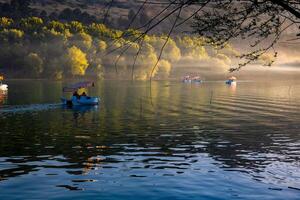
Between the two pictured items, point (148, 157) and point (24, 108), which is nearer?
point (148, 157)

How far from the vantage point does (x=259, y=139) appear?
50094mm

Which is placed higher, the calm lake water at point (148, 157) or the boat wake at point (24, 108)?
the boat wake at point (24, 108)

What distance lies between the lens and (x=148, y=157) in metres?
37.8

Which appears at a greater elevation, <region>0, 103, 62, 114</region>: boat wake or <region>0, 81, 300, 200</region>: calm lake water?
<region>0, 103, 62, 114</region>: boat wake

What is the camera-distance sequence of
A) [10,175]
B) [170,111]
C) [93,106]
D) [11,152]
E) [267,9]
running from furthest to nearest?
[93,106]
[170,111]
[11,152]
[10,175]
[267,9]

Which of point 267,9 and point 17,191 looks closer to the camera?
point 267,9

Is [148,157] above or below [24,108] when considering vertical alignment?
below

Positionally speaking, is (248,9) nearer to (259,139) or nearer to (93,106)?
(259,139)

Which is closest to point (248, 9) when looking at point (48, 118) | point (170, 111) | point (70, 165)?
point (70, 165)

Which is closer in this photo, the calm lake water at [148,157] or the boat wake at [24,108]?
the calm lake water at [148,157]

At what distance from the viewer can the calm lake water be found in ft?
89.2

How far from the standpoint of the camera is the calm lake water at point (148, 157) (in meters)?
27.2

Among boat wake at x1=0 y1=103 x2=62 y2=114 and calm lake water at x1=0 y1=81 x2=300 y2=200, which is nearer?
calm lake water at x1=0 y1=81 x2=300 y2=200

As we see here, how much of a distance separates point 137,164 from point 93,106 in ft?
186
